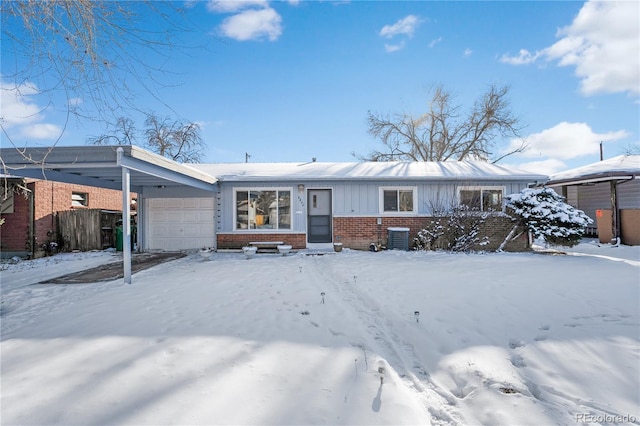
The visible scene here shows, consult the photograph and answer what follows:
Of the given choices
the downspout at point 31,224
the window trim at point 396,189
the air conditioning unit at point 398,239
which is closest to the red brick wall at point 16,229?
the downspout at point 31,224

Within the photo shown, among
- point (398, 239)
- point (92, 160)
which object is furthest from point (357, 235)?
point (92, 160)

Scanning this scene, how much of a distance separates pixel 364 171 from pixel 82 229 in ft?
38.1

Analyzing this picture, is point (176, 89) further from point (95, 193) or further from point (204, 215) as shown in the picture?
point (95, 193)

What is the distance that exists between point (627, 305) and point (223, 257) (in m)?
9.70

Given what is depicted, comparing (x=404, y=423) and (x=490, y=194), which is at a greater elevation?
(x=490, y=194)

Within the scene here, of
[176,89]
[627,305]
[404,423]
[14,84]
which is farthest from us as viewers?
[627,305]

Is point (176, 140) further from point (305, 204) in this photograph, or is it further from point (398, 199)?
point (398, 199)

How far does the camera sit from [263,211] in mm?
11320

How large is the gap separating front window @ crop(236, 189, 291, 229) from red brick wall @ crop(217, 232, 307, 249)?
0.33 metres

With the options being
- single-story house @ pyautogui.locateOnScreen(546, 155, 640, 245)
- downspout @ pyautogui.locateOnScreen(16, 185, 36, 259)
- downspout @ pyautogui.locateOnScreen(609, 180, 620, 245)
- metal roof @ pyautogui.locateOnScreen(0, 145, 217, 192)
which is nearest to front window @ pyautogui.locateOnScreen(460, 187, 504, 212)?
single-story house @ pyautogui.locateOnScreen(546, 155, 640, 245)

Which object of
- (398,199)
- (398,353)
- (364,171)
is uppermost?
(364,171)

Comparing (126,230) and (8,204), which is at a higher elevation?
(8,204)

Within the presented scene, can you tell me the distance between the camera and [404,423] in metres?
2.10

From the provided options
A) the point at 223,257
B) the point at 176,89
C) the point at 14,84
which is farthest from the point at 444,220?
the point at 14,84
